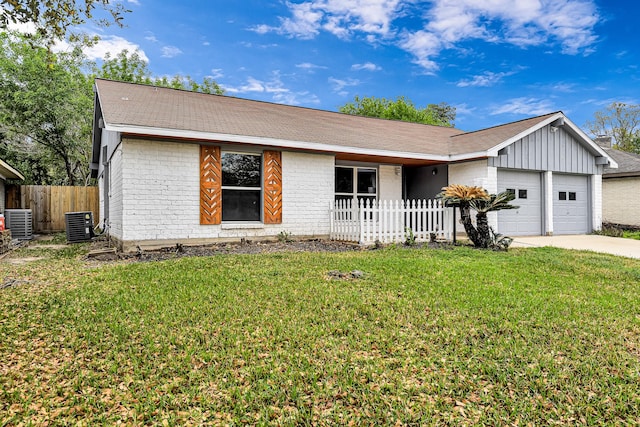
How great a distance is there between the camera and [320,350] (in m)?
3.11

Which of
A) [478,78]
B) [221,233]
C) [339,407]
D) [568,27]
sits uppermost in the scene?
[478,78]

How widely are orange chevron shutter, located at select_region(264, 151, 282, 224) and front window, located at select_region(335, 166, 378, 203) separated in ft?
8.83

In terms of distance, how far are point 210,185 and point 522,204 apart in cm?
985

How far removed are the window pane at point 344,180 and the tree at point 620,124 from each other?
30.9m

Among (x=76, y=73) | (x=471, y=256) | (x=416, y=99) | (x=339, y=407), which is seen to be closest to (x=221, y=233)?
(x=471, y=256)

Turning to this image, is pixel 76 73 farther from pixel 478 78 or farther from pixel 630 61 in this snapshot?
pixel 630 61

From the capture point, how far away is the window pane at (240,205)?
31.0 feet

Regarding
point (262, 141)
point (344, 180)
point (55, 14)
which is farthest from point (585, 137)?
point (55, 14)

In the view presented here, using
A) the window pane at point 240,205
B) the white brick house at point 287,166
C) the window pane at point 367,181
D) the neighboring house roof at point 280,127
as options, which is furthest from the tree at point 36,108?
the window pane at point 367,181

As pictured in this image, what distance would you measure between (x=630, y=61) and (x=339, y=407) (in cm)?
2990

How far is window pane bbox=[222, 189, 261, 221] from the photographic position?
31.0ft

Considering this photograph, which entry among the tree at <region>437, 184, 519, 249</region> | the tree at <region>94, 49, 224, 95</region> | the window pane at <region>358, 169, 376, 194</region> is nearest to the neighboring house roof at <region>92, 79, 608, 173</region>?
the window pane at <region>358, 169, 376, 194</region>

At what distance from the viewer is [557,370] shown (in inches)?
109

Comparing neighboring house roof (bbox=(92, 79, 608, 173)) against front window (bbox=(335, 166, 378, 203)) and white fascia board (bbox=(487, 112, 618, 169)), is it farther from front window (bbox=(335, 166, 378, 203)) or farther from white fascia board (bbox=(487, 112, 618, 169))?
front window (bbox=(335, 166, 378, 203))
